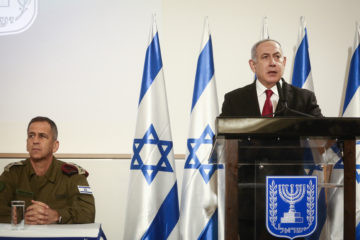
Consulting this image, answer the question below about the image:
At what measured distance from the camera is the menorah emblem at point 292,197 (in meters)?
1.64

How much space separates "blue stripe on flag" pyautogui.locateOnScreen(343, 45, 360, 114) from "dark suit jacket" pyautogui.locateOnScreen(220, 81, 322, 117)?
1.24m

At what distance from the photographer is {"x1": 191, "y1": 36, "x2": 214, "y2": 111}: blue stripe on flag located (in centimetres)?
385

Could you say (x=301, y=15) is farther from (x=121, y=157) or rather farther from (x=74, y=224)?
(x=74, y=224)

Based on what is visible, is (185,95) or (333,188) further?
(185,95)

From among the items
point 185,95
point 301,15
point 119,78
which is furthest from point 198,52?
point 301,15

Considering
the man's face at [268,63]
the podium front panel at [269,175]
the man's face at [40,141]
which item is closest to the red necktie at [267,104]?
the man's face at [268,63]

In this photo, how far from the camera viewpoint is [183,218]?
3.71 metres

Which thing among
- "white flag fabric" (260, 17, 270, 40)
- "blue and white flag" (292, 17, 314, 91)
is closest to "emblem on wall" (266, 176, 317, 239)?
"blue and white flag" (292, 17, 314, 91)

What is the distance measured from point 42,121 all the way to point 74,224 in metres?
0.90

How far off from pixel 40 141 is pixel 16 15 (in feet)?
4.08

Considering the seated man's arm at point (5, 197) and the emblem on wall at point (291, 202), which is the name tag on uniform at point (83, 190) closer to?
the seated man's arm at point (5, 197)

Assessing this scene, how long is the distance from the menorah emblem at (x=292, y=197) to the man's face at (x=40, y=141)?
7.28 ft

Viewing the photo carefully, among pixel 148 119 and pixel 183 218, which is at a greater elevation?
pixel 148 119

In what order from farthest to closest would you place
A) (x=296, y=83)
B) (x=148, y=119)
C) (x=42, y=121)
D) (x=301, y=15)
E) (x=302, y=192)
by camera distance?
(x=301, y=15), (x=296, y=83), (x=148, y=119), (x=42, y=121), (x=302, y=192)
